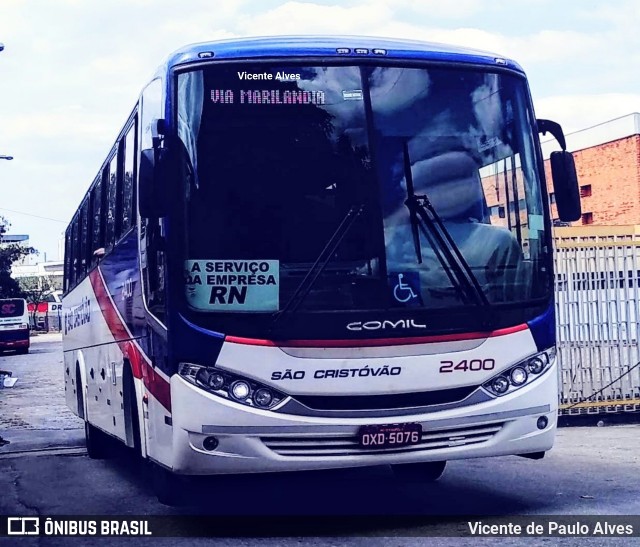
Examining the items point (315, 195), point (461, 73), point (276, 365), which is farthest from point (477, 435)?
point (461, 73)

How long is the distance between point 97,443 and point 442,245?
6.93m

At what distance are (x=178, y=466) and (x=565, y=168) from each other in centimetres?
350

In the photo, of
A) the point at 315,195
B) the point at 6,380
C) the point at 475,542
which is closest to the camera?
the point at 475,542

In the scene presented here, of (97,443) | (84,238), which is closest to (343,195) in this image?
(97,443)

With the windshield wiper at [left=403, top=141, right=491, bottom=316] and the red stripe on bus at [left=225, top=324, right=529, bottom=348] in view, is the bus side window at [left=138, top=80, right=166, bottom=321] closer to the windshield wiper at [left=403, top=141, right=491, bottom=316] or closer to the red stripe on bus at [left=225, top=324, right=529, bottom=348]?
the red stripe on bus at [left=225, top=324, right=529, bottom=348]

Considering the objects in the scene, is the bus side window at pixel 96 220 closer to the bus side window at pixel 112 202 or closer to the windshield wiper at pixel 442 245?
the bus side window at pixel 112 202

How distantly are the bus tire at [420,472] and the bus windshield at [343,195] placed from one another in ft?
8.11

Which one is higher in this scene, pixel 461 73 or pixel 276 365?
pixel 461 73

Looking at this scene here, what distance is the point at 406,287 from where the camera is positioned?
7.32 meters

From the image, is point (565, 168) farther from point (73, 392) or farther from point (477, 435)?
point (73, 392)

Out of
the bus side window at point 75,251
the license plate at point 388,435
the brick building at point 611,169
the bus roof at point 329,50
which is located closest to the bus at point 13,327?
the brick building at point 611,169

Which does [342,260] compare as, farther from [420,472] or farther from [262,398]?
[420,472]

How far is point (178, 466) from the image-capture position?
7.21 metres

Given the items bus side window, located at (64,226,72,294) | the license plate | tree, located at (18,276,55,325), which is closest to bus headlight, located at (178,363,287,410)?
the license plate
